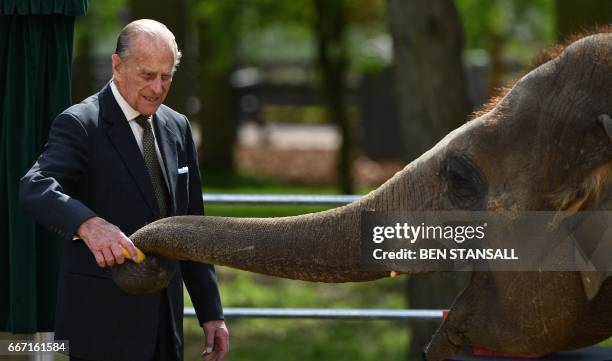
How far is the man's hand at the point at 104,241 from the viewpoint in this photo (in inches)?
185

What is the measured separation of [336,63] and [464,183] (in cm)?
1574

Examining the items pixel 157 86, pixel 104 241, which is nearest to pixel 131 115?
pixel 157 86

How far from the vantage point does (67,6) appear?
586 centimetres

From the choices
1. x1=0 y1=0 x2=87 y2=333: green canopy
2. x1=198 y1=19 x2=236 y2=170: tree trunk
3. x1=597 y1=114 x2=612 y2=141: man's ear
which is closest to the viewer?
x1=597 y1=114 x2=612 y2=141: man's ear

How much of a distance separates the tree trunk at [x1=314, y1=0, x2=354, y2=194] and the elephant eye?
1509 cm

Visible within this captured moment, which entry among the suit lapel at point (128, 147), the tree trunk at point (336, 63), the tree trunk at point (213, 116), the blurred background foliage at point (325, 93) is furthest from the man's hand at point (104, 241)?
the tree trunk at point (213, 116)

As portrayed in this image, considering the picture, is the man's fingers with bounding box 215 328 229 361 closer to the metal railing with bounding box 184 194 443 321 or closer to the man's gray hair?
the man's gray hair

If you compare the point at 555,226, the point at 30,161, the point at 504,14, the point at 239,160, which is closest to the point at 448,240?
the point at 555,226

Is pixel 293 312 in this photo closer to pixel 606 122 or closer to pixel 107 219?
pixel 107 219

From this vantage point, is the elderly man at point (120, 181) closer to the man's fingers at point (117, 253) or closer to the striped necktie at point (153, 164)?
the striped necktie at point (153, 164)

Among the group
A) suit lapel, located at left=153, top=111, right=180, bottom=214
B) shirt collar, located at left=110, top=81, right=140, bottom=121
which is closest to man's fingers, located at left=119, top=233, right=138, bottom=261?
suit lapel, located at left=153, top=111, right=180, bottom=214

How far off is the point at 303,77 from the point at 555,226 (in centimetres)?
3559

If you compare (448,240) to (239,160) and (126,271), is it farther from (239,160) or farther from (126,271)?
(239,160)

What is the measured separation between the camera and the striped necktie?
5.30 m
